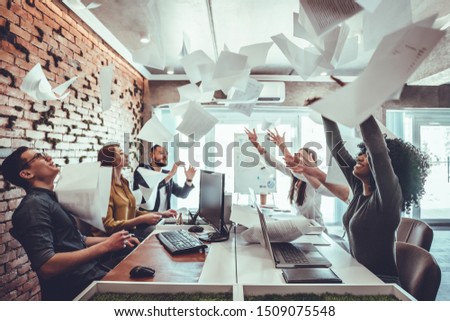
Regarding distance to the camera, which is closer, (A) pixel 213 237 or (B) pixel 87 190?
(B) pixel 87 190

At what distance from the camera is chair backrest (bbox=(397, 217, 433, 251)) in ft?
6.22

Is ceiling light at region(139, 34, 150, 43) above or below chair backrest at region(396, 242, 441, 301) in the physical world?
above

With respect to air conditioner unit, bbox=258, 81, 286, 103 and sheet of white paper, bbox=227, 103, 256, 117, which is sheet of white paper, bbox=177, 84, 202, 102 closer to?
sheet of white paper, bbox=227, 103, 256, 117

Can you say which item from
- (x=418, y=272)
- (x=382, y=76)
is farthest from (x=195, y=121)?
(x=418, y=272)

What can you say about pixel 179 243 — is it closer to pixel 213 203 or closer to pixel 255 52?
pixel 213 203

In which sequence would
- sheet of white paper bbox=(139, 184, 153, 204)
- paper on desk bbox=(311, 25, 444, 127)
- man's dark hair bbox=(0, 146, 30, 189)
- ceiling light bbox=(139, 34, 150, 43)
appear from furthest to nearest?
ceiling light bbox=(139, 34, 150, 43) → sheet of white paper bbox=(139, 184, 153, 204) → man's dark hair bbox=(0, 146, 30, 189) → paper on desk bbox=(311, 25, 444, 127)

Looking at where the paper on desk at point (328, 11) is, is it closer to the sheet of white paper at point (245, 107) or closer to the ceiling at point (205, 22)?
the sheet of white paper at point (245, 107)

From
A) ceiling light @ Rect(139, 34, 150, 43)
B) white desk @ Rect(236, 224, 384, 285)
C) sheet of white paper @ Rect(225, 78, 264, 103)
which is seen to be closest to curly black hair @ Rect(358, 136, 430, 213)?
white desk @ Rect(236, 224, 384, 285)

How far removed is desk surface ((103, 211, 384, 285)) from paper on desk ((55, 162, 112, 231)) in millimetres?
281

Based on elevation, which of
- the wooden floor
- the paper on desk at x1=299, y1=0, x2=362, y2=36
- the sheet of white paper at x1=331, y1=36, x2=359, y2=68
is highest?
the sheet of white paper at x1=331, y1=36, x2=359, y2=68

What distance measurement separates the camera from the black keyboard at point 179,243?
1646 millimetres

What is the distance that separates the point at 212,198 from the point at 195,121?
0.60 metres

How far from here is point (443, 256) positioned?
4066 millimetres

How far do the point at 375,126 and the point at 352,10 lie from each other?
2.25 feet
